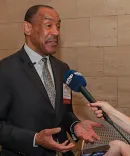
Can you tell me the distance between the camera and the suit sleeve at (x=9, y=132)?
1.47m

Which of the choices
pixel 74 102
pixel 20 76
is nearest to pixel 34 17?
pixel 20 76

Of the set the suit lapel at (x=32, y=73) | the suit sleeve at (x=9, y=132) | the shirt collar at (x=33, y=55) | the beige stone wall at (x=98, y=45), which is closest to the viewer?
the suit sleeve at (x=9, y=132)

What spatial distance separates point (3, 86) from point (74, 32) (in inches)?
44.2

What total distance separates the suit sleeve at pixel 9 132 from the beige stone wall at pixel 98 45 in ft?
3.42

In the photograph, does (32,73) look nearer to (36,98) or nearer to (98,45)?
(36,98)

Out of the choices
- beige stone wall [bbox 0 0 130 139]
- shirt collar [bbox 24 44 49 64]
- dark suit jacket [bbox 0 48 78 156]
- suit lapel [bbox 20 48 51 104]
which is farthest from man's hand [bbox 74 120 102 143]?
beige stone wall [bbox 0 0 130 139]

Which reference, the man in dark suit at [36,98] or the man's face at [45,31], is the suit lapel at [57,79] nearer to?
the man in dark suit at [36,98]

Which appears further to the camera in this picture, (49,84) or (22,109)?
(49,84)

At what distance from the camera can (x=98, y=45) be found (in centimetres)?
243

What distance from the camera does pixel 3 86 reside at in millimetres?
1532

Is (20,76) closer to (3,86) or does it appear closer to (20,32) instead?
(3,86)

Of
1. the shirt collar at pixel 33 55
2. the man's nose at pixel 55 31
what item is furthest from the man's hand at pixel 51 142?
the man's nose at pixel 55 31

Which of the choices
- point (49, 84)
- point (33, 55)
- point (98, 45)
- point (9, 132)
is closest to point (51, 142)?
point (9, 132)

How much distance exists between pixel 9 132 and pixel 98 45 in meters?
1.22
